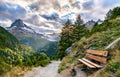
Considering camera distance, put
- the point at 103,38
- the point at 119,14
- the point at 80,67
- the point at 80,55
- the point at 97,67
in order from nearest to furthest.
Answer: the point at 97,67
the point at 80,67
the point at 103,38
the point at 80,55
the point at 119,14

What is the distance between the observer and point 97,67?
42.1ft

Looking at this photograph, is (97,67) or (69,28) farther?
(69,28)

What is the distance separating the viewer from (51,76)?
1841 centimetres

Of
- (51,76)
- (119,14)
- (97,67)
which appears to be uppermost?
(119,14)

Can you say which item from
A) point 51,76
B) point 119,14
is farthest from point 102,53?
point 119,14

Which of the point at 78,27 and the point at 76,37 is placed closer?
the point at 76,37

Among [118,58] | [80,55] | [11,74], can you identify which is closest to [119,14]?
[80,55]

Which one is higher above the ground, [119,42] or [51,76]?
[119,42]

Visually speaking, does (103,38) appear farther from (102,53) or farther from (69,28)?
(69,28)

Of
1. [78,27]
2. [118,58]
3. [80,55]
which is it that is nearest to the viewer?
[118,58]

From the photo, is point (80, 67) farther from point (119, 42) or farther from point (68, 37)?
point (68, 37)

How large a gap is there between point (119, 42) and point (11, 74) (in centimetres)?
835

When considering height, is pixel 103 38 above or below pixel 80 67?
above

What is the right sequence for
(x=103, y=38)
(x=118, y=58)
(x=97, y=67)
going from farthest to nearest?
(x=103, y=38) < (x=97, y=67) < (x=118, y=58)
